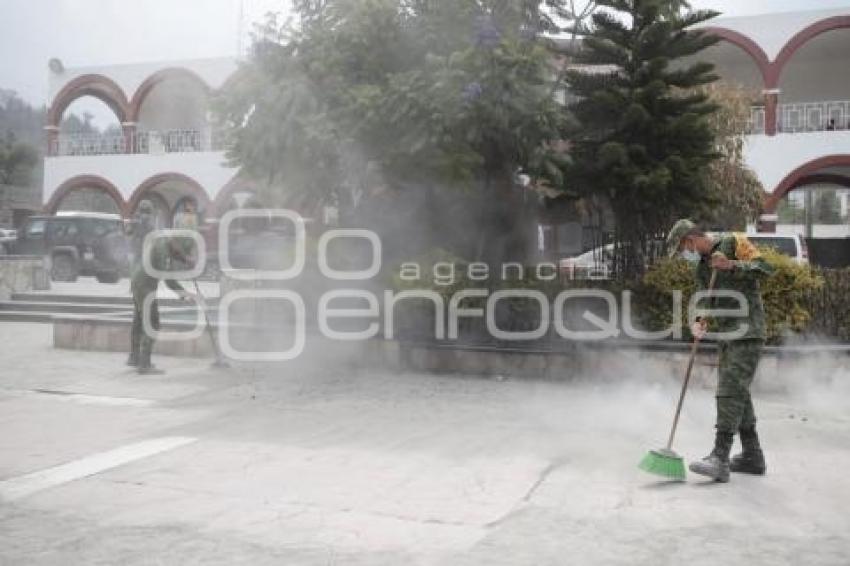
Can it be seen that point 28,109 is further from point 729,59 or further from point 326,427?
point 326,427

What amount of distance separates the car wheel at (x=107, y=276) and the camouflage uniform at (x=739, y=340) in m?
18.3

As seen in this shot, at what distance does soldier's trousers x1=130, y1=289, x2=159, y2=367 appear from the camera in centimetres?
957

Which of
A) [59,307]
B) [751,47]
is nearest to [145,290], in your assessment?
[59,307]

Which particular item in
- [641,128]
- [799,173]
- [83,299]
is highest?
[799,173]

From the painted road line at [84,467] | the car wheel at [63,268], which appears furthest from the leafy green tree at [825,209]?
the painted road line at [84,467]

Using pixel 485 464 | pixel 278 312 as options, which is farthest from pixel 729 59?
pixel 485 464

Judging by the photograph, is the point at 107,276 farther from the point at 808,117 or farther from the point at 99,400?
the point at 808,117

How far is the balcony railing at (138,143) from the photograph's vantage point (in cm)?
2686

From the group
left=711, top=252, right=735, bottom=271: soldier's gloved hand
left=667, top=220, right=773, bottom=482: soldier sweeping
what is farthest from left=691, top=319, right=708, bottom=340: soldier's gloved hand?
left=711, top=252, right=735, bottom=271: soldier's gloved hand

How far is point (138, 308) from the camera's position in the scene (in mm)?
9695

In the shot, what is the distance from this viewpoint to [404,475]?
5496 mm

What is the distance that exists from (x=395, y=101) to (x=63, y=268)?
14081 millimetres

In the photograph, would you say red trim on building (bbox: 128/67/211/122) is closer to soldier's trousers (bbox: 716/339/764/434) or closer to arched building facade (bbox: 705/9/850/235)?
arched building facade (bbox: 705/9/850/235)

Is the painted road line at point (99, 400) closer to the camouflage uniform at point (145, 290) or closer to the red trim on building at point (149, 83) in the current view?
the camouflage uniform at point (145, 290)
